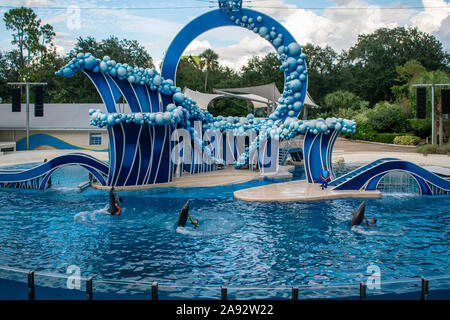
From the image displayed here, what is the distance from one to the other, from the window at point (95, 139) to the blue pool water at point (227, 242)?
789 inches

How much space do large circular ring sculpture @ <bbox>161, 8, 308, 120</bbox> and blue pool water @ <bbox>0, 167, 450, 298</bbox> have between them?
674 centimetres

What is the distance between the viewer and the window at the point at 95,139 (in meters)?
35.5

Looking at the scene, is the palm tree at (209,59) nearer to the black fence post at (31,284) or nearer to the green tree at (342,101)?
the green tree at (342,101)

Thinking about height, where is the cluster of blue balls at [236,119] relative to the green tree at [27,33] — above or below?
below

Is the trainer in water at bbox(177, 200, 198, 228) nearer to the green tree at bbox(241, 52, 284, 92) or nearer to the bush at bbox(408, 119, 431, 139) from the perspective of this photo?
the bush at bbox(408, 119, 431, 139)

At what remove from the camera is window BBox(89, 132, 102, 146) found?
35.5 meters


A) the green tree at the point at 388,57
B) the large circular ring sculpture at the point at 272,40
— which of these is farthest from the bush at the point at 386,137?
the large circular ring sculpture at the point at 272,40

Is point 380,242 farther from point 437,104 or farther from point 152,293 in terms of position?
point 437,104

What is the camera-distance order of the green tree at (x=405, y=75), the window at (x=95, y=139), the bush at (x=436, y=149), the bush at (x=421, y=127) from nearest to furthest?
the bush at (x=436, y=149), the window at (x=95, y=139), the bush at (x=421, y=127), the green tree at (x=405, y=75)

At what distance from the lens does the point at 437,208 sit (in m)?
14.1

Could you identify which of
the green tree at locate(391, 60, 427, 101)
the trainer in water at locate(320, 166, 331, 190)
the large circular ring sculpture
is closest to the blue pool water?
the trainer in water at locate(320, 166, 331, 190)

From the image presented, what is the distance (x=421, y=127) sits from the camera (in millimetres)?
40062
